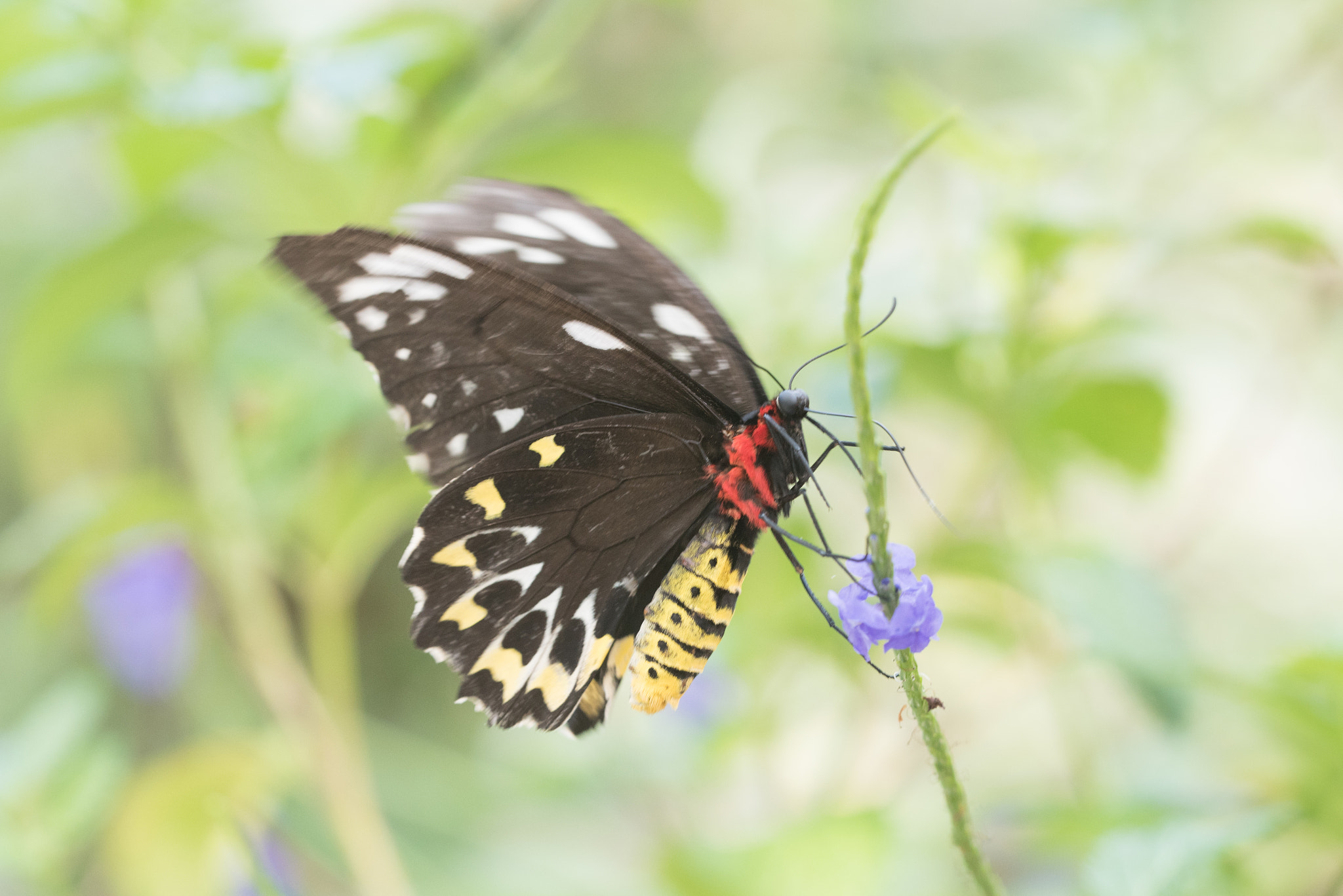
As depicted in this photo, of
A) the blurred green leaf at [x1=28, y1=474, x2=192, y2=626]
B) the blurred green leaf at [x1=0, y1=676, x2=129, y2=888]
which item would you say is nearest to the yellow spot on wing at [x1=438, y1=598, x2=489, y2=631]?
the blurred green leaf at [x1=28, y1=474, x2=192, y2=626]

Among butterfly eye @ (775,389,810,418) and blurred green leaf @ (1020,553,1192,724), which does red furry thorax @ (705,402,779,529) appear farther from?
blurred green leaf @ (1020,553,1192,724)

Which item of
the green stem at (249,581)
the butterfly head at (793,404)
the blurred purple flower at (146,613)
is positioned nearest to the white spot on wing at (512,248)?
the butterfly head at (793,404)

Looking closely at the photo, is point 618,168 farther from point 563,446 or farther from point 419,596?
point 419,596

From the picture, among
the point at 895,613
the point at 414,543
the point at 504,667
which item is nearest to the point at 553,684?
the point at 504,667

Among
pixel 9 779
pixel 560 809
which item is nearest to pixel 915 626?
pixel 9 779

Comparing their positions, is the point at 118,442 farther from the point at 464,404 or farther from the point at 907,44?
the point at 907,44

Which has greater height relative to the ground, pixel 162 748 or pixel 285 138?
pixel 285 138
